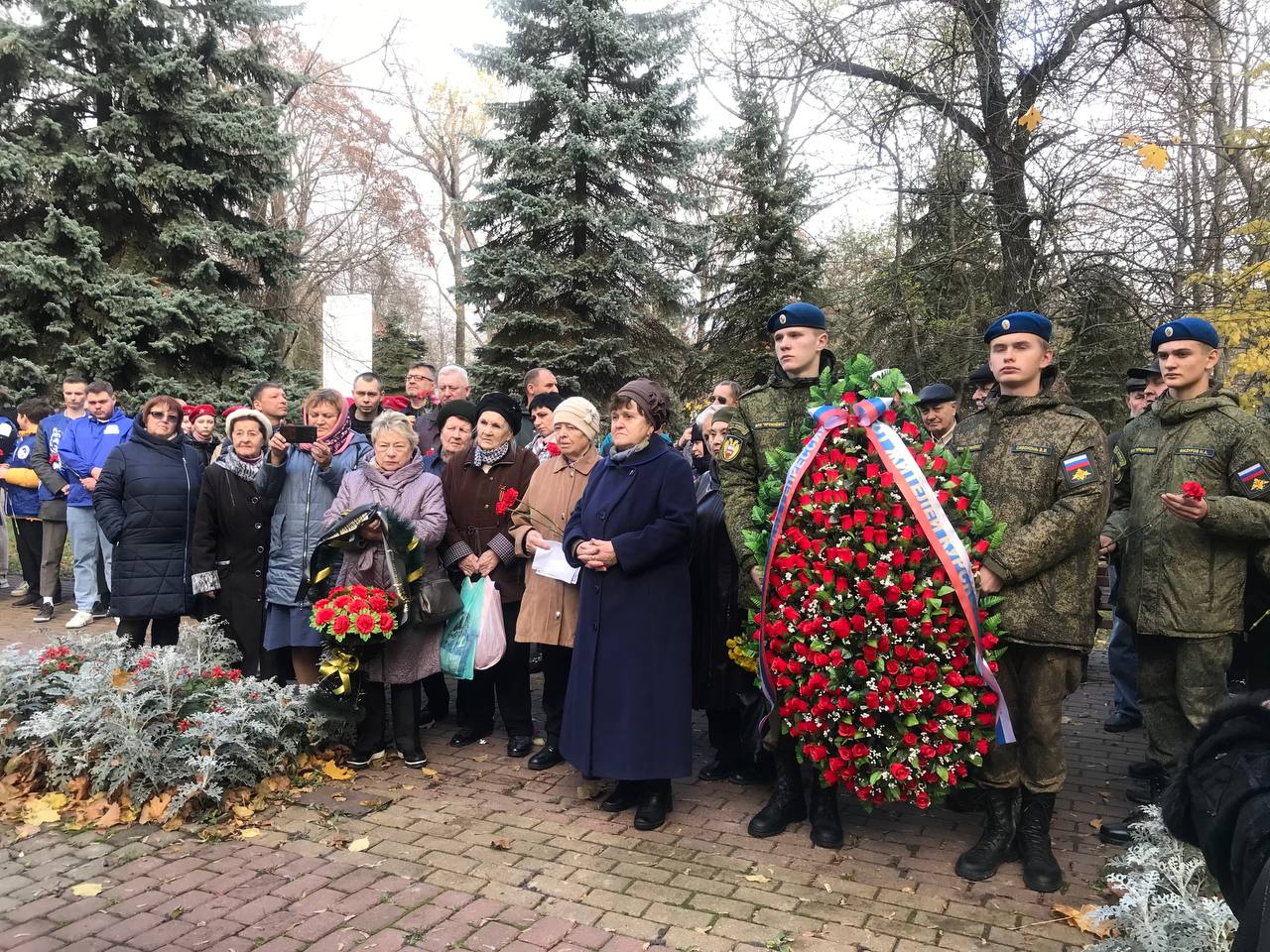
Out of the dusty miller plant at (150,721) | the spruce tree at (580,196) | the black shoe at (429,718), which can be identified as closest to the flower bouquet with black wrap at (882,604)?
the dusty miller plant at (150,721)

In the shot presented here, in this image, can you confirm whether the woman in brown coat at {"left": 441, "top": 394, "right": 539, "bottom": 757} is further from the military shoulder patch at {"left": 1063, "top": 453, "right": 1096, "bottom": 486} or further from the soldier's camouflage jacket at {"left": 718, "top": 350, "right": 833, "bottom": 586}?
the military shoulder patch at {"left": 1063, "top": 453, "right": 1096, "bottom": 486}

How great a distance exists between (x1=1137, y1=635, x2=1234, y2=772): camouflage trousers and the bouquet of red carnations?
377cm

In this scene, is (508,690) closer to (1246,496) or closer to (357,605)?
(357,605)

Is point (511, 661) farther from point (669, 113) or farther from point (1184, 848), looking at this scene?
point (669, 113)

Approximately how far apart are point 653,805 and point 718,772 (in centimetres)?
84

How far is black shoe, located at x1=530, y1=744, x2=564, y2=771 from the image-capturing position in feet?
17.1

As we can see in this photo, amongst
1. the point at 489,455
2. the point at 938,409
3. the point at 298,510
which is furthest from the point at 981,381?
the point at 298,510

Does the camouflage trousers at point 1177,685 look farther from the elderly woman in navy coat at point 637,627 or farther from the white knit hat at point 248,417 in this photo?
the white knit hat at point 248,417

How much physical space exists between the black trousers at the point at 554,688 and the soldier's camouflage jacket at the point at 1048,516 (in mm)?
2547

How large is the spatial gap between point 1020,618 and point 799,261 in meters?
14.6

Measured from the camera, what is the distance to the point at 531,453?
5.72 meters

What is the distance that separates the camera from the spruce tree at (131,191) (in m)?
12.6

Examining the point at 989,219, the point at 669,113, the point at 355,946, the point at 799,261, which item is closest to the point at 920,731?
the point at 355,946

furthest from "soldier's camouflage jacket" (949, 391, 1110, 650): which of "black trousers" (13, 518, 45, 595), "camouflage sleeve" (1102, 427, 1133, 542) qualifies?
"black trousers" (13, 518, 45, 595)
